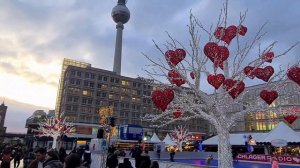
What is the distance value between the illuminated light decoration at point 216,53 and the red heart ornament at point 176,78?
976 mm

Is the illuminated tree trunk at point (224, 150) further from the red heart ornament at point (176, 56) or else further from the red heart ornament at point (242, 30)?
the red heart ornament at point (242, 30)

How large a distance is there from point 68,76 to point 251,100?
74.2 meters

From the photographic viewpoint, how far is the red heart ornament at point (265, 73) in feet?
23.9

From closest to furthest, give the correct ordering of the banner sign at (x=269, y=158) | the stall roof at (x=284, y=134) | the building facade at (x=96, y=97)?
the banner sign at (x=269, y=158) < the stall roof at (x=284, y=134) < the building facade at (x=96, y=97)

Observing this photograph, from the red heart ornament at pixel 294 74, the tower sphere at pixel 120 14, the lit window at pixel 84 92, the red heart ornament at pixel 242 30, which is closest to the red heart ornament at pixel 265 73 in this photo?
the red heart ornament at pixel 294 74

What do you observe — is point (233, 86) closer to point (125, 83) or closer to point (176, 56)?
point (176, 56)

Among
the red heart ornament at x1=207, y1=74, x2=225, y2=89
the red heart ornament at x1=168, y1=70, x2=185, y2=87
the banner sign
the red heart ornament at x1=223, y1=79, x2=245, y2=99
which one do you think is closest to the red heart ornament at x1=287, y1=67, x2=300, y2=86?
the red heart ornament at x1=223, y1=79, x2=245, y2=99

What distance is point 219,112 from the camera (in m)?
7.59

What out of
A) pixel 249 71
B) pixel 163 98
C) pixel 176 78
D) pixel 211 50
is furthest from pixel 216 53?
pixel 163 98

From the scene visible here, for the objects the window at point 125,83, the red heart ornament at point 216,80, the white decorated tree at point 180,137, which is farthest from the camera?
the window at point 125,83

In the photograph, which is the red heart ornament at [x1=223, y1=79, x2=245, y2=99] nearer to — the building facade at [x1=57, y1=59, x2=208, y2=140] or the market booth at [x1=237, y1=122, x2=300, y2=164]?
the market booth at [x1=237, y1=122, x2=300, y2=164]

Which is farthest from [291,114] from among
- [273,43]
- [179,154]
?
[179,154]

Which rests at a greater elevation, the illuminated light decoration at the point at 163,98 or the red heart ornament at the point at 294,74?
the red heart ornament at the point at 294,74

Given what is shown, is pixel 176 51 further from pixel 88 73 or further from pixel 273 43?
pixel 88 73
